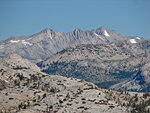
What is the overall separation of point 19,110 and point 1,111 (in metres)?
9.39

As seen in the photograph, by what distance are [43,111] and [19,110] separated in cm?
1274

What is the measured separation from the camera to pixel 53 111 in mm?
199500

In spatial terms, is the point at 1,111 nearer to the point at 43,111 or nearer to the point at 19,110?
the point at 19,110

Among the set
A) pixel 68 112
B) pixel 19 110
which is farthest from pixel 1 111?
pixel 68 112

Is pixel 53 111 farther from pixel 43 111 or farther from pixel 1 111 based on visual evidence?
pixel 1 111

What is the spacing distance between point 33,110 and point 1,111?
17.3 m

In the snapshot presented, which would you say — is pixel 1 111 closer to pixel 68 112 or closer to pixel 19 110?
pixel 19 110

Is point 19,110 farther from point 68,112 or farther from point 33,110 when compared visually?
point 68,112

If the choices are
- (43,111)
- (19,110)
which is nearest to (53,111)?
(43,111)

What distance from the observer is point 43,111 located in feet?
645

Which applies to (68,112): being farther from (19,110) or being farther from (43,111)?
(19,110)

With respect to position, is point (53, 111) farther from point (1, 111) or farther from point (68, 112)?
point (1, 111)

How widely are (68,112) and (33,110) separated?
18853 millimetres

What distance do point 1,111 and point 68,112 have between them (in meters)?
35.2
